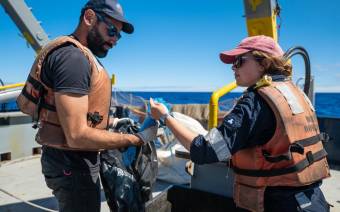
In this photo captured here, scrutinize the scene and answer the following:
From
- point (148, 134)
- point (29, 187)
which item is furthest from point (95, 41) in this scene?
point (29, 187)

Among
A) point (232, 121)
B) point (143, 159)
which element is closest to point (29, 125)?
point (143, 159)

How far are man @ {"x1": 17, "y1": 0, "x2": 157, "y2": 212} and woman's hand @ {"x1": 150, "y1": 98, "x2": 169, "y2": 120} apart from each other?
0.59ft

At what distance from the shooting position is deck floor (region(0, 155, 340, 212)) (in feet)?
13.3

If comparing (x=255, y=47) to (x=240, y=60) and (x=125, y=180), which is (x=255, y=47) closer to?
(x=240, y=60)

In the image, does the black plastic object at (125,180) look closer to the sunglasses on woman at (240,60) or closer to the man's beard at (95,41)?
the man's beard at (95,41)

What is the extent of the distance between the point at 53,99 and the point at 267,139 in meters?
1.30

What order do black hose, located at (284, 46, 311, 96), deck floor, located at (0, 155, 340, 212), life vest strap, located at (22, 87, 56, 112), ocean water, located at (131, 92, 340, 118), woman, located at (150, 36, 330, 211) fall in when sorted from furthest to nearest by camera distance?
ocean water, located at (131, 92, 340, 118) < deck floor, located at (0, 155, 340, 212) < black hose, located at (284, 46, 311, 96) < life vest strap, located at (22, 87, 56, 112) < woman, located at (150, 36, 330, 211)

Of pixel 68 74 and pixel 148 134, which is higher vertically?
pixel 68 74

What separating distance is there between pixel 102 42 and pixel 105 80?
26 cm

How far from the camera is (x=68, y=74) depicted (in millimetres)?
1840

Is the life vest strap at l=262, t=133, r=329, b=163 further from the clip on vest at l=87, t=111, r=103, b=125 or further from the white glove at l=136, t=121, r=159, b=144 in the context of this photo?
the clip on vest at l=87, t=111, r=103, b=125

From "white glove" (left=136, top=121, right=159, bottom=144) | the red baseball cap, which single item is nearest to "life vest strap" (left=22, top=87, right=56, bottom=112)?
"white glove" (left=136, top=121, right=159, bottom=144)

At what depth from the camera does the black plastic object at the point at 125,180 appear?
2.46 metres

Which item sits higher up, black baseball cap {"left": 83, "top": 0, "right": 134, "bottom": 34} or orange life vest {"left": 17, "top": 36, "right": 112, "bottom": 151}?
black baseball cap {"left": 83, "top": 0, "right": 134, "bottom": 34}
